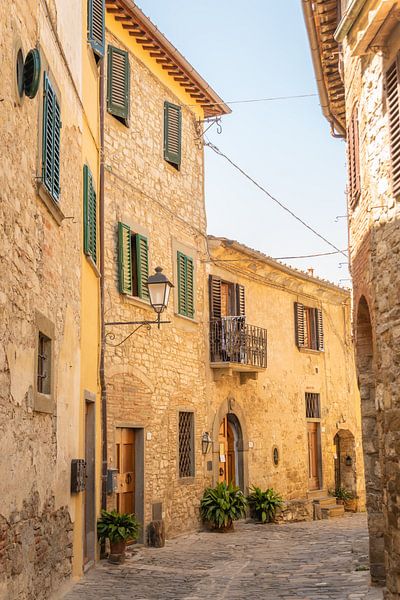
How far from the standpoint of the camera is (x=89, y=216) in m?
11.4

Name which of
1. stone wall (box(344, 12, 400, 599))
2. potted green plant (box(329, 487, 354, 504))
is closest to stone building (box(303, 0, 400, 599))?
stone wall (box(344, 12, 400, 599))

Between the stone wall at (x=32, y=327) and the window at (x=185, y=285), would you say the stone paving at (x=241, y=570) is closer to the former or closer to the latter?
the stone wall at (x=32, y=327)

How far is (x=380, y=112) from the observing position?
8273mm

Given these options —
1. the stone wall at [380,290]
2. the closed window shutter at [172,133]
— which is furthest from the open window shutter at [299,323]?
the stone wall at [380,290]

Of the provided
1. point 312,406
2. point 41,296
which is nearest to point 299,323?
point 312,406

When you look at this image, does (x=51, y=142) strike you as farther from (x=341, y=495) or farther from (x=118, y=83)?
(x=341, y=495)

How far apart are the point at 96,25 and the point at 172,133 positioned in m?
4.50

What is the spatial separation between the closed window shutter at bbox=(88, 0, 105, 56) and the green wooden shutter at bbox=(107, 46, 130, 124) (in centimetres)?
155

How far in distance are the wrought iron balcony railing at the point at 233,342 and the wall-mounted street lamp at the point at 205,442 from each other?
5.43 ft

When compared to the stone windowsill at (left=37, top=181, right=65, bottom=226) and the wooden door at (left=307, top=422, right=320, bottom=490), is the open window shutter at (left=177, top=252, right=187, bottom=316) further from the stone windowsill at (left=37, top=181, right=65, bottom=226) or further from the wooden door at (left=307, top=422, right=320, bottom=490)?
the wooden door at (left=307, top=422, right=320, bottom=490)

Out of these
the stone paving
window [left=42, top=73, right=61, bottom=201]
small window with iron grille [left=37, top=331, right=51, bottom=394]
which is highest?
window [left=42, top=73, right=61, bottom=201]

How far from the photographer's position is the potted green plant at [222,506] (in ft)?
53.8

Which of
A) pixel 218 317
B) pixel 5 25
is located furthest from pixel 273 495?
pixel 5 25

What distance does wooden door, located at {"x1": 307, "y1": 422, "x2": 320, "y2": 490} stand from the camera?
2261 cm
